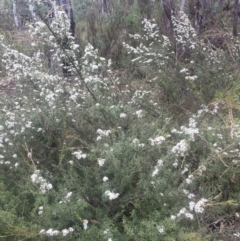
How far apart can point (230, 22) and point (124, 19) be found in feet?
6.67

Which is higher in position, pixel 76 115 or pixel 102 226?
pixel 76 115

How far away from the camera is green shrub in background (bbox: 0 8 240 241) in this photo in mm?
2172

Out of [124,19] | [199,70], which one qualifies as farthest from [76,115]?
[124,19]

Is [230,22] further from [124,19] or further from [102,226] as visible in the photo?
[102,226]

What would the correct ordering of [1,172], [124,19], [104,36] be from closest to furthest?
[1,172] → [104,36] → [124,19]

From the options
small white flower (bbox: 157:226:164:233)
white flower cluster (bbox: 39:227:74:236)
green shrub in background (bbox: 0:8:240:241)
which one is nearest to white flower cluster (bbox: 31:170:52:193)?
green shrub in background (bbox: 0:8:240:241)

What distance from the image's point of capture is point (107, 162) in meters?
2.36

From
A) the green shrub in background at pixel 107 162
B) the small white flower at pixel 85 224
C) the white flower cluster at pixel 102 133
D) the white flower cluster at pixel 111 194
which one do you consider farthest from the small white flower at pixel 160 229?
the white flower cluster at pixel 102 133

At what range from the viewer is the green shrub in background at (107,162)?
2172 millimetres

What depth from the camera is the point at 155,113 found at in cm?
337

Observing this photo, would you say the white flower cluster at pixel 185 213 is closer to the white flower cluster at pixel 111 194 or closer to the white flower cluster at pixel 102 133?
the white flower cluster at pixel 111 194

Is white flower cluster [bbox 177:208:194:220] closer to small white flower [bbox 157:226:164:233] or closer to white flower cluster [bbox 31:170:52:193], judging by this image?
small white flower [bbox 157:226:164:233]

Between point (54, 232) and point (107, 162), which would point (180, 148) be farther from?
point (54, 232)

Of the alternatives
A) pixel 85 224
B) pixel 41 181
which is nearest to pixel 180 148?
pixel 85 224
